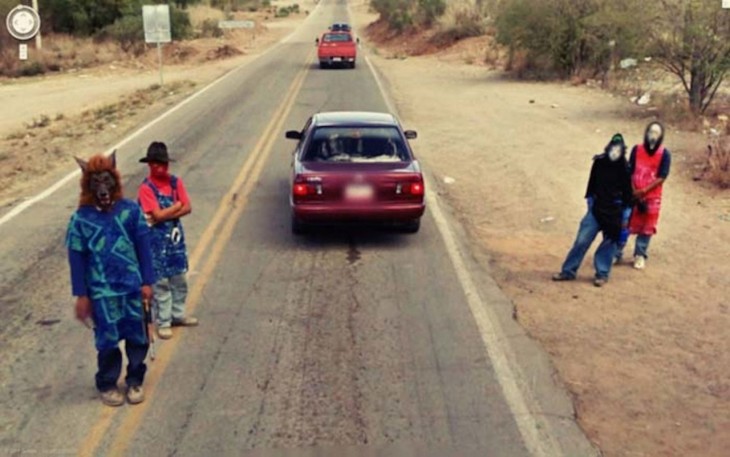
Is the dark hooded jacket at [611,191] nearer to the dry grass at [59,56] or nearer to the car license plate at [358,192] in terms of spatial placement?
the car license plate at [358,192]

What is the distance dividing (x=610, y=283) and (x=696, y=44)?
43.8ft

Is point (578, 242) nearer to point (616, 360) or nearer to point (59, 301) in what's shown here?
point (616, 360)

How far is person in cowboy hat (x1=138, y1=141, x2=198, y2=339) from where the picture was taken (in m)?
7.11

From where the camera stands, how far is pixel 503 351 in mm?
7191

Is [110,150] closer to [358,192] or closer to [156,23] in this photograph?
[358,192]

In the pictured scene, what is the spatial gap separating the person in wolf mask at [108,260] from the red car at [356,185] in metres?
4.17

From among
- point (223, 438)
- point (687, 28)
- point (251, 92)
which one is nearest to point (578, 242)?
point (223, 438)

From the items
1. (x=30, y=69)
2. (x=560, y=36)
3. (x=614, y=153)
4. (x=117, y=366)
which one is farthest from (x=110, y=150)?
(x=30, y=69)

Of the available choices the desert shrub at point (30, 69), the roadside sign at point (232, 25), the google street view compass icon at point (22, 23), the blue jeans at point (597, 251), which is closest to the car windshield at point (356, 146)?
the blue jeans at point (597, 251)

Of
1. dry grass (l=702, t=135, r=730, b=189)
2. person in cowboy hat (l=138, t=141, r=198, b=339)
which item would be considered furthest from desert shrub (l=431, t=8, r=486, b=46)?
person in cowboy hat (l=138, t=141, r=198, b=339)

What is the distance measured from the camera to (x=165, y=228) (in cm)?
725

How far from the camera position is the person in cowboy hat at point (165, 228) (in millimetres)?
7105

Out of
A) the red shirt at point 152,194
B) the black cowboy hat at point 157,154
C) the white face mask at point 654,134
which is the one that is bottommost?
the red shirt at point 152,194

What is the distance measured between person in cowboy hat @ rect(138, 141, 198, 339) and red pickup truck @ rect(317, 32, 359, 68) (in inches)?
1293
